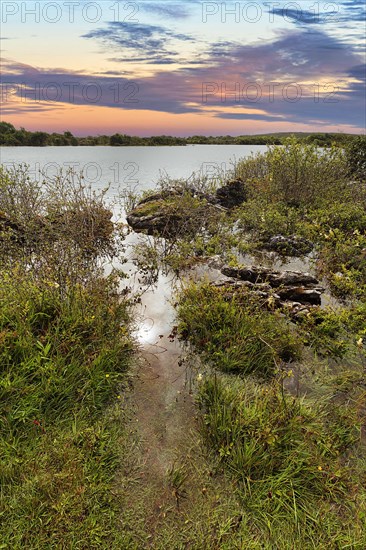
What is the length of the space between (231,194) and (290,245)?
6.69 metres

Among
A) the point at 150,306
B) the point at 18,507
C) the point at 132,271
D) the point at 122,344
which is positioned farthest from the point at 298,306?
the point at 18,507

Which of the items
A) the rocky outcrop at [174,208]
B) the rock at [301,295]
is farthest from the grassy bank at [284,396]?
the rocky outcrop at [174,208]

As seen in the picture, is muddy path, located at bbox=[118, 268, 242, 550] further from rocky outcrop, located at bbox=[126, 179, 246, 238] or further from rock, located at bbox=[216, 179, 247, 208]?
rock, located at bbox=[216, 179, 247, 208]

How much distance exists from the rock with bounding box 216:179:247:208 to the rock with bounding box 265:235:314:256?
223 inches

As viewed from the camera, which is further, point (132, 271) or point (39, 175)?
point (39, 175)

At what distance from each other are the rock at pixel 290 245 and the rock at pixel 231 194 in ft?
18.6

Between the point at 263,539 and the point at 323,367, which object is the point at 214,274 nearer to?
the point at 323,367

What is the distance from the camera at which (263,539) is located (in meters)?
3.32

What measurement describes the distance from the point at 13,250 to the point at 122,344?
18.3 feet

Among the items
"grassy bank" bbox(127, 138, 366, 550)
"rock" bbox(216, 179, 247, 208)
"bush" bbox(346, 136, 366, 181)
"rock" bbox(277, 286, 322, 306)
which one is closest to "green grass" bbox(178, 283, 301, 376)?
"grassy bank" bbox(127, 138, 366, 550)

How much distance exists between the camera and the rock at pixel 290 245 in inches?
425

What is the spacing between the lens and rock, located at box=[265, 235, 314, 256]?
1079 cm

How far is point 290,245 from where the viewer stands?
35.8 feet

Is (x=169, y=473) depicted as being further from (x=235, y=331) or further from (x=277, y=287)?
(x=277, y=287)
